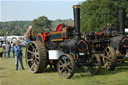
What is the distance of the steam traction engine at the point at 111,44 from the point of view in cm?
1031

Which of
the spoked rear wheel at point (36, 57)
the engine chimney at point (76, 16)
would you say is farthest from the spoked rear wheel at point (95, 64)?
the spoked rear wheel at point (36, 57)

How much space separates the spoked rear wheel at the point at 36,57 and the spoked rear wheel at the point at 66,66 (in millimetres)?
1053

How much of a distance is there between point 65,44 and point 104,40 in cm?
326

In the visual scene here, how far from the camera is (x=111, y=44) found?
1112 cm

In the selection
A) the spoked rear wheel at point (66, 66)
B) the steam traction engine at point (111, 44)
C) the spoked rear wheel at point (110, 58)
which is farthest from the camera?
the steam traction engine at point (111, 44)

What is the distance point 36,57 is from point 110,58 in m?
3.24

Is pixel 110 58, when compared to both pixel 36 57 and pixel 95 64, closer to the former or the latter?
pixel 95 64

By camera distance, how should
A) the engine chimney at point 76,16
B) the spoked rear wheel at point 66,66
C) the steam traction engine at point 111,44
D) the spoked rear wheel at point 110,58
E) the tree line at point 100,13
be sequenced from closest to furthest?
1. the spoked rear wheel at point 66,66
2. the engine chimney at point 76,16
3. the spoked rear wheel at point 110,58
4. the steam traction engine at point 111,44
5. the tree line at point 100,13

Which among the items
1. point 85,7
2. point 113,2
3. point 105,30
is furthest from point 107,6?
point 105,30

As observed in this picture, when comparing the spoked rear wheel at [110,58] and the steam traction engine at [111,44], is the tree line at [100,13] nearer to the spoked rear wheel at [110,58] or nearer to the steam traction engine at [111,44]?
the steam traction engine at [111,44]

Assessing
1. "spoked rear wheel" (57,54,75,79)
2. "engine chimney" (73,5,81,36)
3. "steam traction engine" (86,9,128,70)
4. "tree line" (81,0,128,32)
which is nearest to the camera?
"spoked rear wheel" (57,54,75,79)

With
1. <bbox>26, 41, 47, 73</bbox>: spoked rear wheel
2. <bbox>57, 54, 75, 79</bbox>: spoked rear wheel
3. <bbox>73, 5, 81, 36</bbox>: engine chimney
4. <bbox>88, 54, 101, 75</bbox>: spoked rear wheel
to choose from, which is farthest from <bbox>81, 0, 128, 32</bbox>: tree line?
<bbox>57, 54, 75, 79</bbox>: spoked rear wheel

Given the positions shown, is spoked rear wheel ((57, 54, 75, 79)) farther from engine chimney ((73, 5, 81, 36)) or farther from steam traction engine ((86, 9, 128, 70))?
steam traction engine ((86, 9, 128, 70))

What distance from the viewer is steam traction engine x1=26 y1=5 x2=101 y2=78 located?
8467 millimetres
